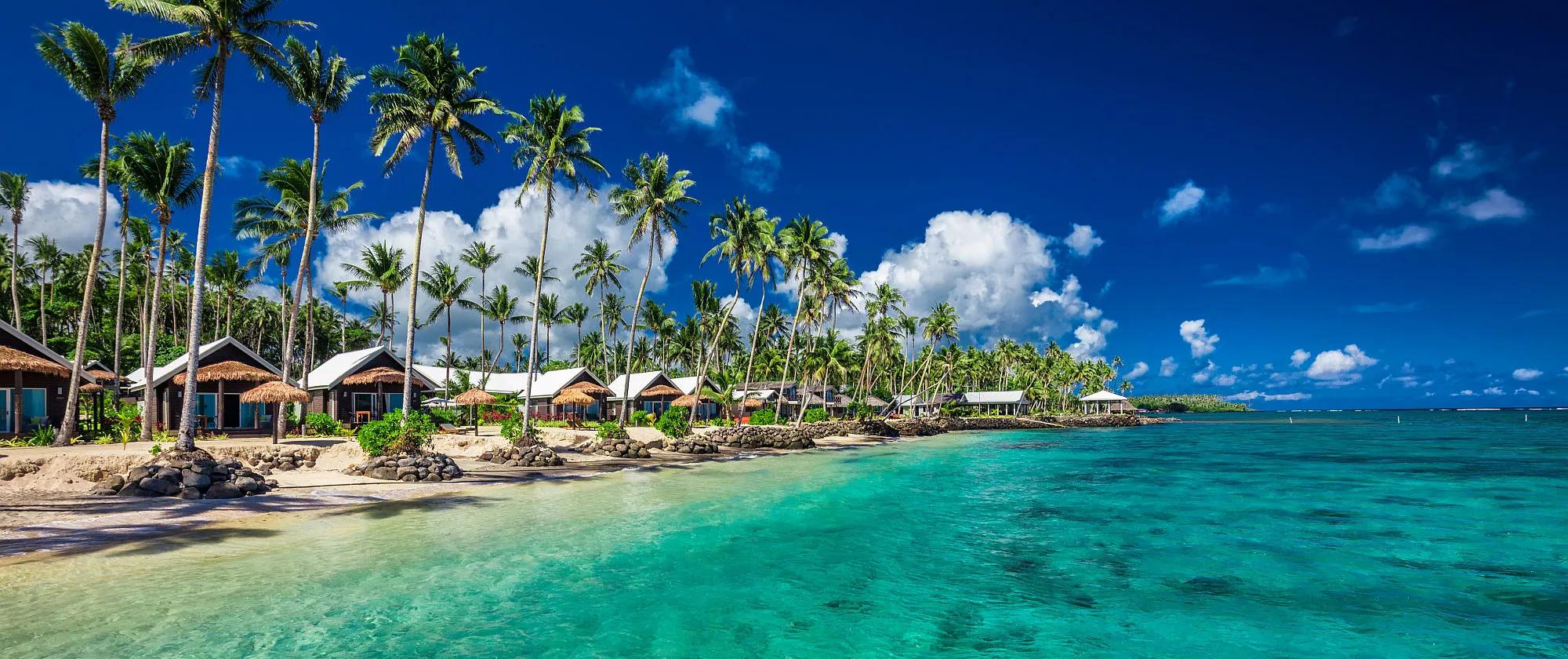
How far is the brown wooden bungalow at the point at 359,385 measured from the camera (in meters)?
37.4

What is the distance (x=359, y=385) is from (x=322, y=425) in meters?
6.41

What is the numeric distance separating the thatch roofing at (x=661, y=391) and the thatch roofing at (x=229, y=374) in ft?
86.0

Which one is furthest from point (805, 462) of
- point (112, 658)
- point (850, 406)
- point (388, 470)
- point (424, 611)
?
point (850, 406)

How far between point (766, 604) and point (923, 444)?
42563mm

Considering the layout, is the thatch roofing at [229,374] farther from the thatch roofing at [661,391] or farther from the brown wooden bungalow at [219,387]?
the thatch roofing at [661,391]

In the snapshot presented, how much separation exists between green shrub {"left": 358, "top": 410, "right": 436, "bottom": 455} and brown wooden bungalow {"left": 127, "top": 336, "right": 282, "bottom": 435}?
43.4 feet

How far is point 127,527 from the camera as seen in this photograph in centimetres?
1385

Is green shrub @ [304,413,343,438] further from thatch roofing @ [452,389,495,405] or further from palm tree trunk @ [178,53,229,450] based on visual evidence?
palm tree trunk @ [178,53,229,450]

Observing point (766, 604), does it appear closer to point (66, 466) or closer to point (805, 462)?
point (66, 466)

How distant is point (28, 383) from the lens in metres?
27.1

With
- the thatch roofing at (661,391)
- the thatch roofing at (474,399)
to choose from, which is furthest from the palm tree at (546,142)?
the thatch roofing at (661,391)

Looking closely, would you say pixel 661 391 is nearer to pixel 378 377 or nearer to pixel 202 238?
pixel 378 377

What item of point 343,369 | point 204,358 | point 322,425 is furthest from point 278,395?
point 343,369

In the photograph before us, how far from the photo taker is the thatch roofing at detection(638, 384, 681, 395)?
183 feet
